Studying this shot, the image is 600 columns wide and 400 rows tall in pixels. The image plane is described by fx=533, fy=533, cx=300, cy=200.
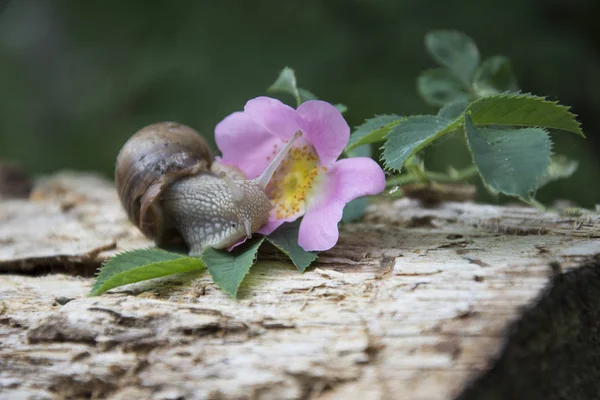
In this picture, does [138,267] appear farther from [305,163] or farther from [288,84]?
[288,84]

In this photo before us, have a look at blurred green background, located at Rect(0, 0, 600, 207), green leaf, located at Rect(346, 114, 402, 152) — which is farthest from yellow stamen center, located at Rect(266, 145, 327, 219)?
blurred green background, located at Rect(0, 0, 600, 207)

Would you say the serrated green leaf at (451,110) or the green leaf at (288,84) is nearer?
the serrated green leaf at (451,110)

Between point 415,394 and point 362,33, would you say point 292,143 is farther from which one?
point 362,33

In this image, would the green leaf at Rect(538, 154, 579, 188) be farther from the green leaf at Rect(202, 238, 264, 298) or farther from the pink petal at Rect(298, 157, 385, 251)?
the green leaf at Rect(202, 238, 264, 298)

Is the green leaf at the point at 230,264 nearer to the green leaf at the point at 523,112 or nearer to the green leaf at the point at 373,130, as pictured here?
the green leaf at the point at 373,130

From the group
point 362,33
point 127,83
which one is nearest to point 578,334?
point 362,33

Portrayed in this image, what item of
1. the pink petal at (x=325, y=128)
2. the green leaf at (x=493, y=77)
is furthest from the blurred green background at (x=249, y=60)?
the pink petal at (x=325, y=128)

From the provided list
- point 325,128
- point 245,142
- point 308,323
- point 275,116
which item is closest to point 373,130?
point 325,128
